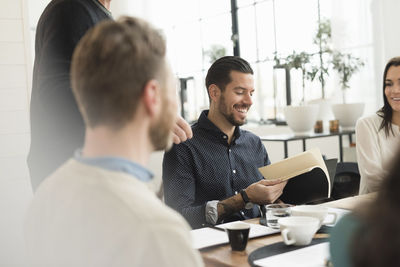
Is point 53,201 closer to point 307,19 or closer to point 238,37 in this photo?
point 307,19

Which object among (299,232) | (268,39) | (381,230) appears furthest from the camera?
(268,39)

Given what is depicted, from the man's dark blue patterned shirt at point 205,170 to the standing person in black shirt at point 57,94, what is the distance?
57 cm

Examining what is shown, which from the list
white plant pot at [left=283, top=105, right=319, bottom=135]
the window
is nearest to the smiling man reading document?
white plant pot at [left=283, top=105, right=319, bottom=135]

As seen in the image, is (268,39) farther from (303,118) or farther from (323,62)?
(303,118)

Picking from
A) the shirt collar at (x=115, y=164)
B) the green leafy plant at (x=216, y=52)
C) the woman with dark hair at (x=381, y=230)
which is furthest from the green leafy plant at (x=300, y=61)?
the woman with dark hair at (x=381, y=230)

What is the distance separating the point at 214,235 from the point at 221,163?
2.58ft

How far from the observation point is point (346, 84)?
4.46m

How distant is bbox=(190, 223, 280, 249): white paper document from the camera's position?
5.01 feet

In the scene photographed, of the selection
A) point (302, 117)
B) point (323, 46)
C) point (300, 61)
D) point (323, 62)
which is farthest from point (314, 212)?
point (323, 46)

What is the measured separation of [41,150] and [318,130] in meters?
3.10

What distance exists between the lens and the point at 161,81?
0.98 meters

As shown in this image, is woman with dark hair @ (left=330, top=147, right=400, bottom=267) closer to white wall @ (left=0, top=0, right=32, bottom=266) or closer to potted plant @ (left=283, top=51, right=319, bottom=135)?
white wall @ (left=0, top=0, right=32, bottom=266)

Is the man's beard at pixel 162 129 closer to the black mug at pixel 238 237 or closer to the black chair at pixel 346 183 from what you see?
the black mug at pixel 238 237

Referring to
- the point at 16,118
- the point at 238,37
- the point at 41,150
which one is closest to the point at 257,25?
the point at 238,37
